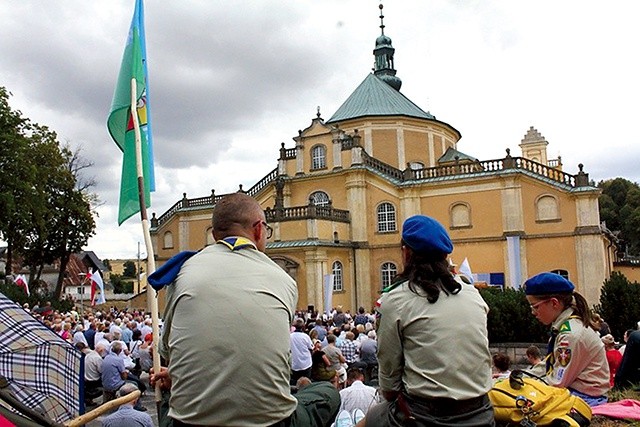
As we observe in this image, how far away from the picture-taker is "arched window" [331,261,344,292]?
38.1 meters

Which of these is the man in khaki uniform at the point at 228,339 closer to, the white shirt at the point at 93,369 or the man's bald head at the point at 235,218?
the man's bald head at the point at 235,218

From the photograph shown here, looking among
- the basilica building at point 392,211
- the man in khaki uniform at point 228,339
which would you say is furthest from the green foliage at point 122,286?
the man in khaki uniform at point 228,339

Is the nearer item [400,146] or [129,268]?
[400,146]

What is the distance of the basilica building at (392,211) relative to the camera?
34656mm

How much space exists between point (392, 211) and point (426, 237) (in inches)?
1427

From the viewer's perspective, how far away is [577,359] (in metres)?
4.53

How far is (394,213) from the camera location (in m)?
39.3

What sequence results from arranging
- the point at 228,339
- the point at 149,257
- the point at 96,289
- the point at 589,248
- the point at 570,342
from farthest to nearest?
the point at 589,248 → the point at 96,289 → the point at 570,342 → the point at 149,257 → the point at 228,339

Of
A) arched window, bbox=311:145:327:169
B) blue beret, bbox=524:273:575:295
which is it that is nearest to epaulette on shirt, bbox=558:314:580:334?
blue beret, bbox=524:273:575:295

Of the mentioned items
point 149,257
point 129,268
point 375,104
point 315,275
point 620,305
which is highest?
point 375,104

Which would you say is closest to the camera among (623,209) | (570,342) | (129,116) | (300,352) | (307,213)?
(570,342)

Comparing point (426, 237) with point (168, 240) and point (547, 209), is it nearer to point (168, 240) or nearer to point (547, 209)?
point (547, 209)

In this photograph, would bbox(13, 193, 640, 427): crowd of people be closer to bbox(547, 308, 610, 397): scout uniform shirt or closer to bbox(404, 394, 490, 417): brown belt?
bbox(404, 394, 490, 417): brown belt

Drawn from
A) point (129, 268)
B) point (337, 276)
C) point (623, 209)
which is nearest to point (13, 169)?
point (337, 276)
